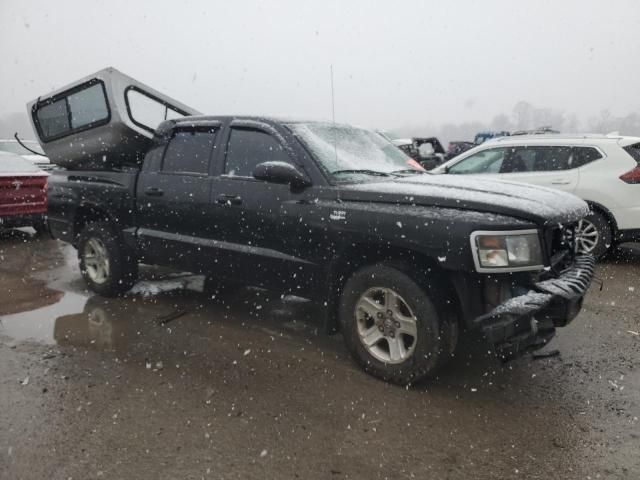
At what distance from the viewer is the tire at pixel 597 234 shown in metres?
6.60

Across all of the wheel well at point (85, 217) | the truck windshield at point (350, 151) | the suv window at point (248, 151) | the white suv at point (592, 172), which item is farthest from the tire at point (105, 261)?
the white suv at point (592, 172)

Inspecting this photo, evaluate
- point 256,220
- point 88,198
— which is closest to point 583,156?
point 256,220

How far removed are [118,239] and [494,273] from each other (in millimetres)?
3714

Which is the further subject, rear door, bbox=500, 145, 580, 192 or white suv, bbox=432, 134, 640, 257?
rear door, bbox=500, 145, 580, 192

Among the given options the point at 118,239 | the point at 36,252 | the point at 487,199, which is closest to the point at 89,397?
the point at 118,239

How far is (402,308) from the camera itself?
131 inches

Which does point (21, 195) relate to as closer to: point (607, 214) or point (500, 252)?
point (500, 252)

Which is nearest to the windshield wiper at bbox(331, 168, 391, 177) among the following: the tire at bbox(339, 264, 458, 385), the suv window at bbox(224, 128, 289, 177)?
the suv window at bbox(224, 128, 289, 177)

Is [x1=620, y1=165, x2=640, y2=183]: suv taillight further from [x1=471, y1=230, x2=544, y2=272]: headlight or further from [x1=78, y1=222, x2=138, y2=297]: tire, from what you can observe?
[x1=78, y1=222, x2=138, y2=297]: tire

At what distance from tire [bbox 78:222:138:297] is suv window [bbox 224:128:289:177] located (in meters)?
1.66

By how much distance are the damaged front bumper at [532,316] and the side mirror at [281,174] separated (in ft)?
4.91

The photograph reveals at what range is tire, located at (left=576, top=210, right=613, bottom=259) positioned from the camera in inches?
260

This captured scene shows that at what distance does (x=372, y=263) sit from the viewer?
342cm

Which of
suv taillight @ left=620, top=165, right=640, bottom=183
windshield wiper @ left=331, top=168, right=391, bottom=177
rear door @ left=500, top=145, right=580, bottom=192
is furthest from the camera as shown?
rear door @ left=500, top=145, right=580, bottom=192
